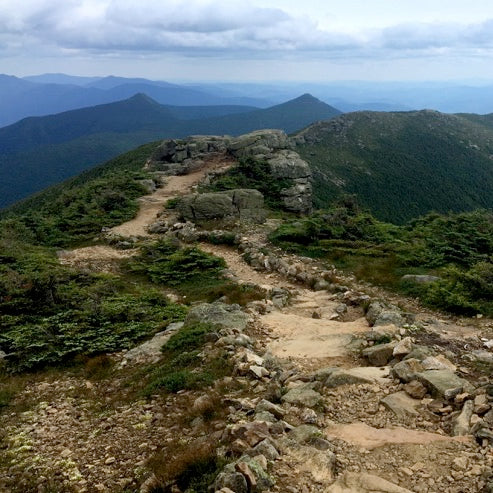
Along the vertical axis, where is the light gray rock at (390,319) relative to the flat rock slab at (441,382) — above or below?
below

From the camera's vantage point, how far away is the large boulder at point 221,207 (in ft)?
101

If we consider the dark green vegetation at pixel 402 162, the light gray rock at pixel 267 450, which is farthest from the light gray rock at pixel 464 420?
the dark green vegetation at pixel 402 162

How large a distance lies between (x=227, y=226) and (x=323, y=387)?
20.6 metres

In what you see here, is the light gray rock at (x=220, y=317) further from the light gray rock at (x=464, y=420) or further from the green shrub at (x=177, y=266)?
the light gray rock at (x=464, y=420)

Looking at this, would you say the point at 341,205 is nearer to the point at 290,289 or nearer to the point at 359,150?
the point at 290,289

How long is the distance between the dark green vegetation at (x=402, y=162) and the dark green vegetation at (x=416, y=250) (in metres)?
62.4

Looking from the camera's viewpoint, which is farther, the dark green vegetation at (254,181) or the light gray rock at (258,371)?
the dark green vegetation at (254,181)

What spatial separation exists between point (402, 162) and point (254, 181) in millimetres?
115922

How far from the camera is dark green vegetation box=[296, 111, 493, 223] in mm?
117438

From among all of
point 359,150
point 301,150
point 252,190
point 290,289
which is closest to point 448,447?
point 290,289

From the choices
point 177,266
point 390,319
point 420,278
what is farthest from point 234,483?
point 177,266

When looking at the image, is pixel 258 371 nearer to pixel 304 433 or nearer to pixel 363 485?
pixel 304 433

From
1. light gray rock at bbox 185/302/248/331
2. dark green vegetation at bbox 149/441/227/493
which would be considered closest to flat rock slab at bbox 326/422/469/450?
dark green vegetation at bbox 149/441/227/493

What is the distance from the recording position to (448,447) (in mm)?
6648
